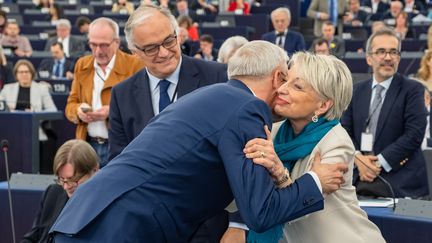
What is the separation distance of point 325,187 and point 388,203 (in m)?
1.78

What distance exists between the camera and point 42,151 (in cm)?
1005

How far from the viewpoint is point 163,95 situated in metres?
4.24

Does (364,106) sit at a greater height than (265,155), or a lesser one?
lesser

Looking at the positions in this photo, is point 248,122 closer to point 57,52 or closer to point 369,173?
point 369,173

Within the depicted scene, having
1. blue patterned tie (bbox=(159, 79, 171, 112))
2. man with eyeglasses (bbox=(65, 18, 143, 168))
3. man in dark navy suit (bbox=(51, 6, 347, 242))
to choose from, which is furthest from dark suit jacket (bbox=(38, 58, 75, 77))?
man in dark navy suit (bbox=(51, 6, 347, 242))

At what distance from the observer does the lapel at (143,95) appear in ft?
13.9

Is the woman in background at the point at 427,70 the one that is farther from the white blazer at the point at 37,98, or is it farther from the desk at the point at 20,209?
the desk at the point at 20,209

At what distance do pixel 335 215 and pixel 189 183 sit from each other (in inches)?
20.9

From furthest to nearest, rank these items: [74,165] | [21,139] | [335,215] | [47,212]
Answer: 1. [21,139]
2. [47,212]
3. [74,165]
4. [335,215]

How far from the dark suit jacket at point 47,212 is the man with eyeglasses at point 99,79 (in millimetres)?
904

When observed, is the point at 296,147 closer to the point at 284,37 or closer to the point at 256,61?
the point at 256,61

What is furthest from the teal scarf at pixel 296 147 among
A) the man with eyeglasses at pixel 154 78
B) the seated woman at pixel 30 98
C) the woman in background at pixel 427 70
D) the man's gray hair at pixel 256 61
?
the seated woman at pixel 30 98

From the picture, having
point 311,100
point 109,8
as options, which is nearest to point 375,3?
point 109,8

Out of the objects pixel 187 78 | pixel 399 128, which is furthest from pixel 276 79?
pixel 399 128
